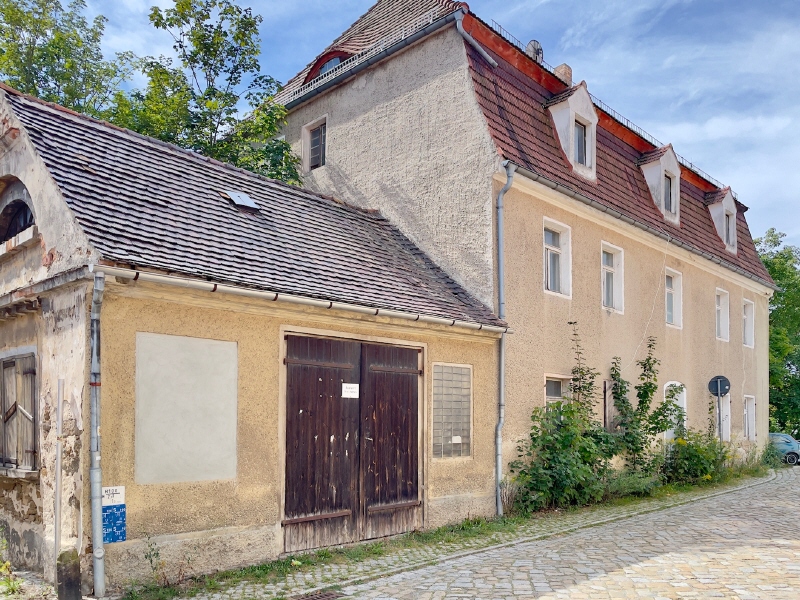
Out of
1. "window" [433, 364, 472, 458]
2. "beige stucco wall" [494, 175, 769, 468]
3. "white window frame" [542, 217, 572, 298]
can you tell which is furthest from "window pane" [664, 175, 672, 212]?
"window" [433, 364, 472, 458]

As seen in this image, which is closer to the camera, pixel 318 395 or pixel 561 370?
pixel 318 395

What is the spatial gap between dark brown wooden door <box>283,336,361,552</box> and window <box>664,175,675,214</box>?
11.6 meters

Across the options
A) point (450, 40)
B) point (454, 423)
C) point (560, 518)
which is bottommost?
point (560, 518)

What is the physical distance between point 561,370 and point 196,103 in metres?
11.0

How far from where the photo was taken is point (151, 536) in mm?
7121

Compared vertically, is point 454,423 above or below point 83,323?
below

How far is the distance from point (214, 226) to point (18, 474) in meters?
3.47

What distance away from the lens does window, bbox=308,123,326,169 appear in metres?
15.8

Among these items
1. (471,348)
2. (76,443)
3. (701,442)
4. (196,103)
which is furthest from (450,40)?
(701,442)

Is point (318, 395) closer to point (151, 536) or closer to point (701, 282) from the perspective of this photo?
point (151, 536)

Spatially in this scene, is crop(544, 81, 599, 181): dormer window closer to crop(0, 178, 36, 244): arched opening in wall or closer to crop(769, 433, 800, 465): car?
crop(0, 178, 36, 244): arched opening in wall

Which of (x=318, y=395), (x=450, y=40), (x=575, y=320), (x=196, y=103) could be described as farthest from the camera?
(x=196, y=103)

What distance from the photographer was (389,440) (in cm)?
993

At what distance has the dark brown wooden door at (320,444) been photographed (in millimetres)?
8648
